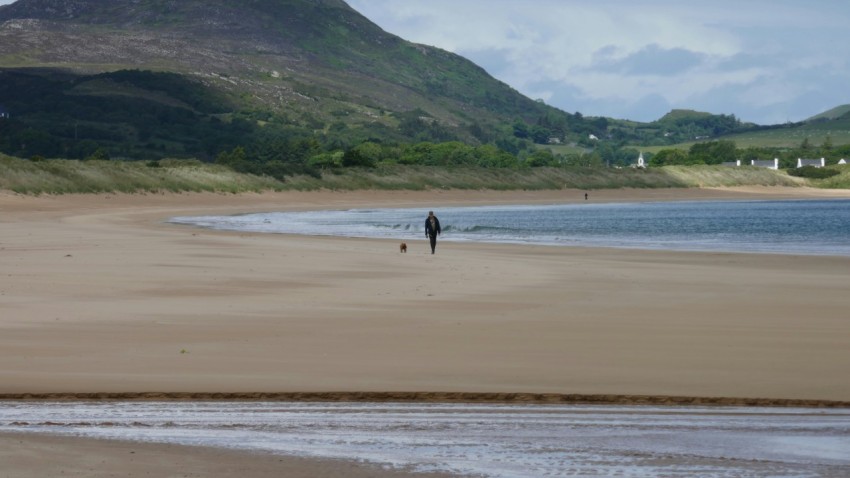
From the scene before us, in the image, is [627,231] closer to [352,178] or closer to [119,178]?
[119,178]

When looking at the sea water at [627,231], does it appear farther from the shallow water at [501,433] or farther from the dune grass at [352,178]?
the shallow water at [501,433]

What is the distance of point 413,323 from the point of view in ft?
55.0

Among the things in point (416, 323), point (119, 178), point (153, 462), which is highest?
point (119, 178)

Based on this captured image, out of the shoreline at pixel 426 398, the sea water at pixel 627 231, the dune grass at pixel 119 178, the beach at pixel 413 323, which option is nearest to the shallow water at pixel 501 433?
the shoreline at pixel 426 398

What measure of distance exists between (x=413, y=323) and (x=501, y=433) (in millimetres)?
7401

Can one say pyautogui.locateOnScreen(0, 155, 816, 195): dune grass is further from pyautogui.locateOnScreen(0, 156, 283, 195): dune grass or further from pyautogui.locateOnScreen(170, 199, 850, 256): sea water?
pyautogui.locateOnScreen(170, 199, 850, 256): sea water

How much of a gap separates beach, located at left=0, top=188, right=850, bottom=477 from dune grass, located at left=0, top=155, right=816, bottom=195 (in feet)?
160

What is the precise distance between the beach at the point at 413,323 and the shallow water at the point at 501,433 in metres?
0.66

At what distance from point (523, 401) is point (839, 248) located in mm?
32253

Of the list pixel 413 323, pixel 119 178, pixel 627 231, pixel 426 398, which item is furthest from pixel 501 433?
pixel 119 178

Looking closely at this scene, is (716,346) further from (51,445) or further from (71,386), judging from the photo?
(51,445)

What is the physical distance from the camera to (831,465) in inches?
321

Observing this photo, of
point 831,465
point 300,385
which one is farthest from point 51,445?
point 831,465

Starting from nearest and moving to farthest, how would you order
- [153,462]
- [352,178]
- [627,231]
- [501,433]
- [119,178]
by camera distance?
[153,462] < [501,433] < [627,231] < [119,178] < [352,178]
